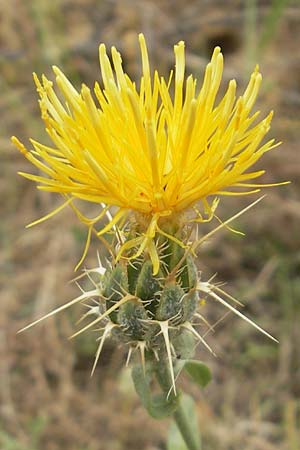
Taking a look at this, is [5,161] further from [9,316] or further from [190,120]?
[190,120]

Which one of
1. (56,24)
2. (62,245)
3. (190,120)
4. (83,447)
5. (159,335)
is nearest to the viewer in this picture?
(190,120)

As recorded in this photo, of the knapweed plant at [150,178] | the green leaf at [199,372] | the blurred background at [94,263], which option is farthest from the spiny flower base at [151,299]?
the blurred background at [94,263]

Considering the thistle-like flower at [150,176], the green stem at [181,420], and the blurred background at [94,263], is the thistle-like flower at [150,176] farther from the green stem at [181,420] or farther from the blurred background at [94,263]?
the blurred background at [94,263]

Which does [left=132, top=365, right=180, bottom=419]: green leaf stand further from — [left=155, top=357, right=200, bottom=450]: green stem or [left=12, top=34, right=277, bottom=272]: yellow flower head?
[left=12, top=34, right=277, bottom=272]: yellow flower head

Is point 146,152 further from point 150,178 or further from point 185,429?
point 185,429

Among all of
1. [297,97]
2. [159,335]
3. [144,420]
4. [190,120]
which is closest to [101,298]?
[159,335]

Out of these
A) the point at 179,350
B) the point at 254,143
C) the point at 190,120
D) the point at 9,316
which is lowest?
the point at 9,316
